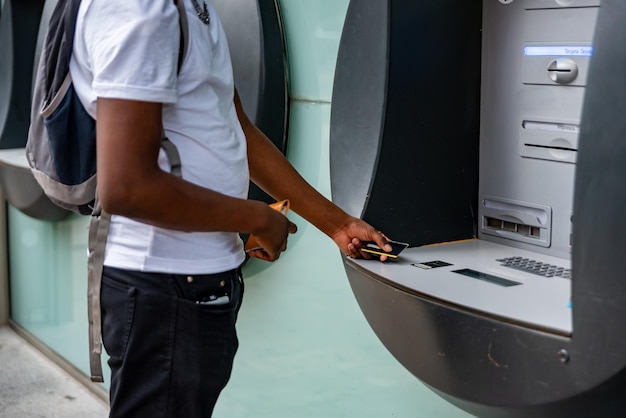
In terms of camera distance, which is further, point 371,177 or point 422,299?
point 371,177

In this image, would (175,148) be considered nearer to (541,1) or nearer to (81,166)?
(81,166)

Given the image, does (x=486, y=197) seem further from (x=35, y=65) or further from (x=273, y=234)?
(x=35, y=65)

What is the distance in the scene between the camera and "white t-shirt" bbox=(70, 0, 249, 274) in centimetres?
124

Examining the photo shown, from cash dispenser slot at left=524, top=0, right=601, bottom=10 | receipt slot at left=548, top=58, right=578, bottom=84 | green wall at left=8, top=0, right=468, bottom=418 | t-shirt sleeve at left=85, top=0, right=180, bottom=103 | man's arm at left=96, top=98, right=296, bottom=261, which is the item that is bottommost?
green wall at left=8, top=0, right=468, bottom=418

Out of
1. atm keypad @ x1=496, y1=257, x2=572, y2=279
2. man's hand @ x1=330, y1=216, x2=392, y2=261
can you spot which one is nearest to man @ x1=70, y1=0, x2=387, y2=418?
man's hand @ x1=330, y1=216, x2=392, y2=261

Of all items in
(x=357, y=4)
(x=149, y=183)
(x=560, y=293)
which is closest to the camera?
(x=149, y=183)

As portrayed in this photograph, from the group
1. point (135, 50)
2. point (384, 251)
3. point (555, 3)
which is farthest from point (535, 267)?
point (135, 50)

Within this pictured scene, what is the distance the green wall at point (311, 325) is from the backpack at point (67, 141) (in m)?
0.77

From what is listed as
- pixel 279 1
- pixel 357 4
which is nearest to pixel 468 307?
pixel 357 4

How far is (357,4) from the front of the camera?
1.66 metres

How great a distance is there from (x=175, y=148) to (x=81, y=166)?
18cm

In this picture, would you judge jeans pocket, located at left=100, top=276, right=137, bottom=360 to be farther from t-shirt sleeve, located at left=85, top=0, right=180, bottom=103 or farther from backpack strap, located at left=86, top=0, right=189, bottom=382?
t-shirt sleeve, located at left=85, top=0, right=180, bottom=103

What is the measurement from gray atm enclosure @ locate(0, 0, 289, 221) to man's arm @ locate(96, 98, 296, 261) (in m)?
0.86

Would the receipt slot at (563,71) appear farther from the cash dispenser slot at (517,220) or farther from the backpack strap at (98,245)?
the backpack strap at (98,245)
